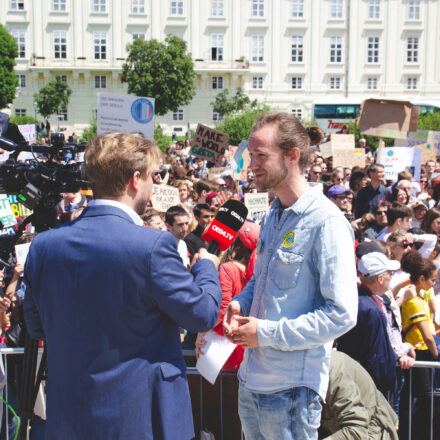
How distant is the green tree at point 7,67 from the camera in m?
49.4

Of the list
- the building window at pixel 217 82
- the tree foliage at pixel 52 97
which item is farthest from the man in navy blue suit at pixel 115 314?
the building window at pixel 217 82

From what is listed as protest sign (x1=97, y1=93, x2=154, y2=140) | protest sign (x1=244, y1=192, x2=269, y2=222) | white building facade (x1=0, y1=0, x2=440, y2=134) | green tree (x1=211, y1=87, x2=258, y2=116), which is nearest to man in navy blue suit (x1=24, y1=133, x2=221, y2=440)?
protest sign (x1=244, y1=192, x2=269, y2=222)

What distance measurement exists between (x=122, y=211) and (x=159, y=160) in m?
0.28

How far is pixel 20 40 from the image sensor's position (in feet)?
182

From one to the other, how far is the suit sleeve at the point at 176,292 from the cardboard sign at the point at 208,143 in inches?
347

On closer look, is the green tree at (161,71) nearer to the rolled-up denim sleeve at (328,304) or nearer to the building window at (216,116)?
the building window at (216,116)

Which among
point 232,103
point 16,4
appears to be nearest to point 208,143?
point 232,103

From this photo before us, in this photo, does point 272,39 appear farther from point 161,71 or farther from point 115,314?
point 115,314

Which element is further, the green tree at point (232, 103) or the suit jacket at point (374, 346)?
the green tree at point (232, 103)

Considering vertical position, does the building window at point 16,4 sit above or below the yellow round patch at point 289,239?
above

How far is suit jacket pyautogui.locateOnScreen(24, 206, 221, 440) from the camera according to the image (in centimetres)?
190

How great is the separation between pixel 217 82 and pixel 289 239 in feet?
185

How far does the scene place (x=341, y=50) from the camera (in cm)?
5550

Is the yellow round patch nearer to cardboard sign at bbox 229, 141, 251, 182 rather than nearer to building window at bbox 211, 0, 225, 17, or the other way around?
cardboard sign at bbox 229, 141, 251, 182
